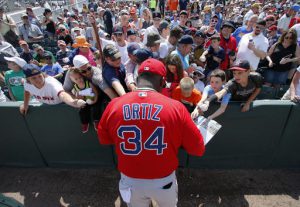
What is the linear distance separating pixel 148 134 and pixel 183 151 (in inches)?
80.8

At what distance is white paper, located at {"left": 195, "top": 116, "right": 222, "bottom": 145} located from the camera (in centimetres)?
295

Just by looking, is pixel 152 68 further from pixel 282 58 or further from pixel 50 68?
pixel 282 58

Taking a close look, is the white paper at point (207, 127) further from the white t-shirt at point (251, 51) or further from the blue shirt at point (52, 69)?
the blue shirt at point (52, 69)

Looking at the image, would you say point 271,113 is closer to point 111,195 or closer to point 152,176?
point 152,176

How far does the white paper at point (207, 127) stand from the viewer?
2.95m

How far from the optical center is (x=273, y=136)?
369 centimetres

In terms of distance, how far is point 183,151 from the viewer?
392 centimetres

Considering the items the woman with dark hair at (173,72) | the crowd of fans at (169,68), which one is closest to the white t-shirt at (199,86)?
the crowd of fans at (169,68)

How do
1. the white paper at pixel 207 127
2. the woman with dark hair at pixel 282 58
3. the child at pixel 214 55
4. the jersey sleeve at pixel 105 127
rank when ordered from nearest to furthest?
1. the jersey sleeve at pixel 105 127
2. the white paper at pixel 207 127
3. the child at pixel 214 55
4. the woman with dark hair at pixel 282 58

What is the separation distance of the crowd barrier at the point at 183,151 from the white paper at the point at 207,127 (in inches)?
15.9

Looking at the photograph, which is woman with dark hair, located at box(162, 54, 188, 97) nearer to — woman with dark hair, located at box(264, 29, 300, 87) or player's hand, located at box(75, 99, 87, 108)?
player's hand, located at box(75, 99, 87, 108)

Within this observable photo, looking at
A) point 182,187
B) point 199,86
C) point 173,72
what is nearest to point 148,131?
point 173,72

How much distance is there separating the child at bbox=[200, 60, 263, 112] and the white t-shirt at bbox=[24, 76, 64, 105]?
2.38 meters

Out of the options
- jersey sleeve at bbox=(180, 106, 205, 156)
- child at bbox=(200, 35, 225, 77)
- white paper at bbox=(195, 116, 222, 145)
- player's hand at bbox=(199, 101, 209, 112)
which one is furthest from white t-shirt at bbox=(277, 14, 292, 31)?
jersey sleeve at bbox=(180, 106, 205, 156)
